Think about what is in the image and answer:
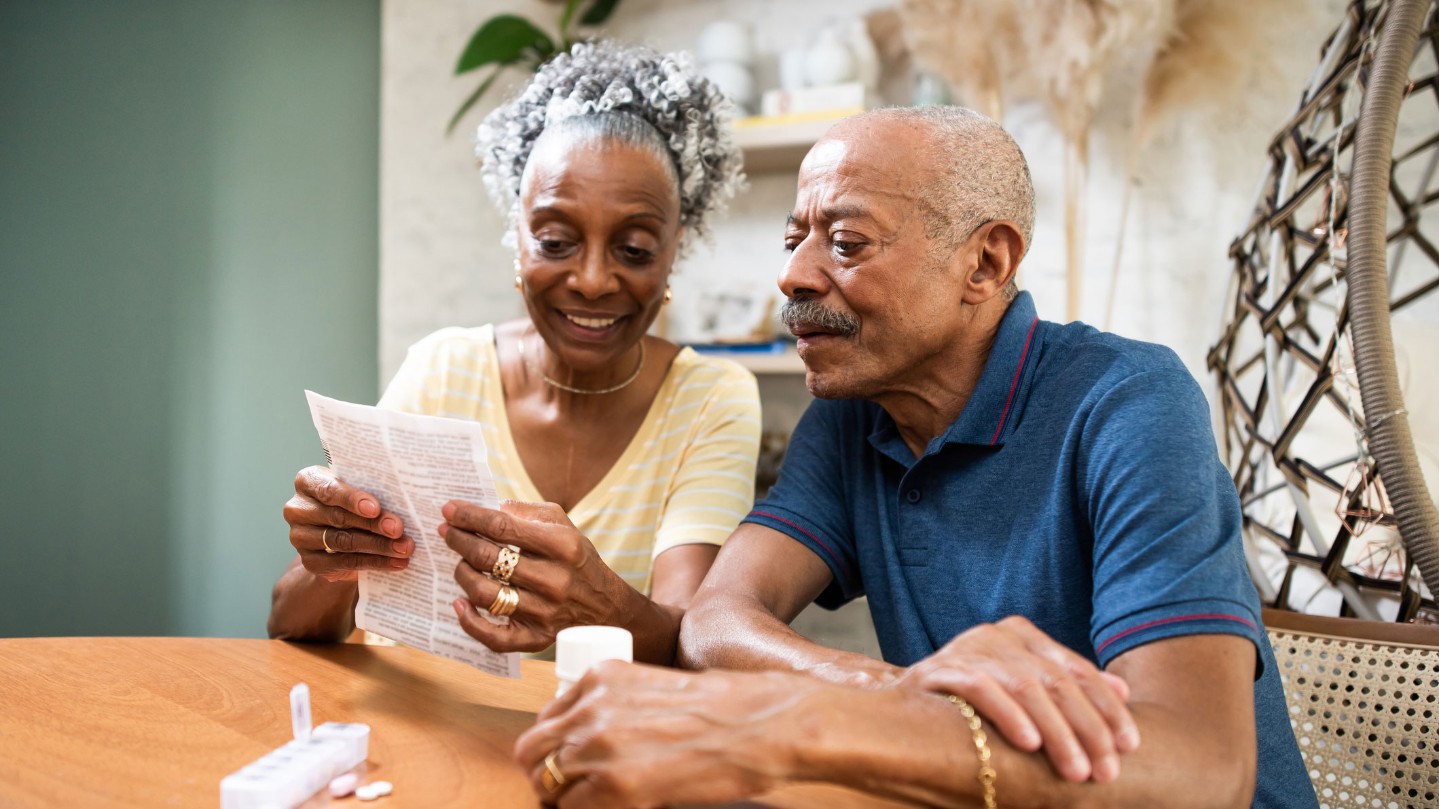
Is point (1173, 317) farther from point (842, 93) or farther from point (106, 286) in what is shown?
point (106, 286)

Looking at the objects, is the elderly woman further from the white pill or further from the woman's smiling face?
the white pill

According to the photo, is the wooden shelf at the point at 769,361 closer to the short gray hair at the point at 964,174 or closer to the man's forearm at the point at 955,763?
the short gray hair at the point at 964,174

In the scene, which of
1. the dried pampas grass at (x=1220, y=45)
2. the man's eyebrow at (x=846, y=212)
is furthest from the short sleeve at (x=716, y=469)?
the dried pampas grass at (x=1220, y=45)

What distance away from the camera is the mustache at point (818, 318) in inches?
54.7

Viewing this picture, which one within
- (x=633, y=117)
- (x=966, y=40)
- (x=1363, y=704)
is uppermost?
(x=966, y=40)

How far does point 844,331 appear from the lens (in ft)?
4.57

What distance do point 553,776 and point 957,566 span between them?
2.10 feet

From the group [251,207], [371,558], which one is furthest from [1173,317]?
[251,207]

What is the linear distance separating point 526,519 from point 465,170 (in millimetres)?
2757

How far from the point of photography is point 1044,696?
33.8 inches

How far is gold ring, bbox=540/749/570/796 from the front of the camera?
85cm

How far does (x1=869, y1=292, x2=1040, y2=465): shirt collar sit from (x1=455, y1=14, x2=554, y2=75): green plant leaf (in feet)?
7.51

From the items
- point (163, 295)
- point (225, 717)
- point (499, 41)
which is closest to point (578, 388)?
point (225, 717)

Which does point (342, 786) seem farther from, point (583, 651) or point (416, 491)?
point (416, 491)
